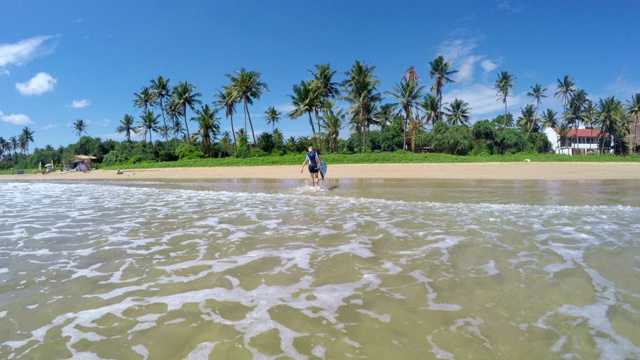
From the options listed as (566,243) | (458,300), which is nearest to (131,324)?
(458,300)

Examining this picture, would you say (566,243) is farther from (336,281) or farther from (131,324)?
(131,324)

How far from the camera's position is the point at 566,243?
185 inches

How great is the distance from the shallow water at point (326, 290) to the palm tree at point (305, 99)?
36.8 metres

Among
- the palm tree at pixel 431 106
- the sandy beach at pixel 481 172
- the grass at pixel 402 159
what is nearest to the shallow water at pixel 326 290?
the sandy beach at pixel 481 172

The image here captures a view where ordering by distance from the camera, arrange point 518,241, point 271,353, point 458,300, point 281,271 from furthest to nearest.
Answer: point 518,241, point 281,271, point 458,300, point 271,353

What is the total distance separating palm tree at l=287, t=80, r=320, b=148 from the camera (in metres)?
41.9

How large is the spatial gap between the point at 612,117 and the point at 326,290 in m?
72.7

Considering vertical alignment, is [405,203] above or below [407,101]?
A: below

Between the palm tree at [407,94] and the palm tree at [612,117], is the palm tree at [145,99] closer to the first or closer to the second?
the palm tree at [407,94]

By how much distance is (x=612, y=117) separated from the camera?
188 feet

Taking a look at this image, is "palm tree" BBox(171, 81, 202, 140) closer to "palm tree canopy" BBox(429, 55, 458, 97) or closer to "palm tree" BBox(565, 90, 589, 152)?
"palm tree canopy" BBox(429, 55, 458, 97)

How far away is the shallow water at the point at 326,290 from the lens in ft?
7.48

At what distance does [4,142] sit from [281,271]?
13872 cm

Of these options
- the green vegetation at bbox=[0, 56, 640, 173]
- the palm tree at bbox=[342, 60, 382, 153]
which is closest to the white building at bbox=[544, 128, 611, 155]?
the green vegetation at bbox=[0, 56, 640, 173]
